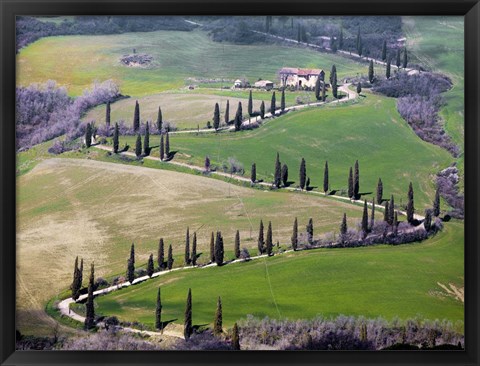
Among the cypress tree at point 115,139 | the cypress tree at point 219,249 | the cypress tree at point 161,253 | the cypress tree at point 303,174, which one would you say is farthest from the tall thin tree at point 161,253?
the cypress tree at point 303,174

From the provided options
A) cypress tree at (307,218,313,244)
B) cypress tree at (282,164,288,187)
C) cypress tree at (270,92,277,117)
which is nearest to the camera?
cypress tree at (307,218,313,244)

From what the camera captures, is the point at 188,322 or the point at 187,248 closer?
the point at 188,322

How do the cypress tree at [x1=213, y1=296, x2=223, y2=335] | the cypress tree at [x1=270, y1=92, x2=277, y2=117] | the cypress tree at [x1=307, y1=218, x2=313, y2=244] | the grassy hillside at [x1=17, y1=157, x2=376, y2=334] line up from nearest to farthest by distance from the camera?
the cypress tree at [x1=213, y1=296, x2=223, y2=335] < the grassy hillside at [x1=17, y1=157, x2=376, y2=334] < the cypress tree at [x1=307, y1=218, x2=313, y2=244] < the cypress tree at [x1=270, y1=92, x2=277, y2=117]

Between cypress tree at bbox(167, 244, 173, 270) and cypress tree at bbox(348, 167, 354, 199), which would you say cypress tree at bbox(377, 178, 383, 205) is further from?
cypress tree at bbox(167, 244, 173, 270)

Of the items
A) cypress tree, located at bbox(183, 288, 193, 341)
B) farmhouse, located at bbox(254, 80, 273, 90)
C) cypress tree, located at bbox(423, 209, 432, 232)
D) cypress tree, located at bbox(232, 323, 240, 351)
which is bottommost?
cypress tree, located at bbox(232, 323, 240, 351)

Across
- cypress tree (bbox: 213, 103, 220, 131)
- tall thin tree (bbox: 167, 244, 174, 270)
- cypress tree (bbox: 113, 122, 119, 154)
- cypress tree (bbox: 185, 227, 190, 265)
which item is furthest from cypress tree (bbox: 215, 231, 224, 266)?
cypress tree (bbox: 113, 122, 119, 154)

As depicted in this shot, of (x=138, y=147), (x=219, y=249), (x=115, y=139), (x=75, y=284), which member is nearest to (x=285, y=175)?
(x=219, y=249)

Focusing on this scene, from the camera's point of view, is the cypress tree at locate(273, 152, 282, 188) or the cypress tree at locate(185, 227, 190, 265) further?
the cypress tree at locate(273, 152, 282, 188)

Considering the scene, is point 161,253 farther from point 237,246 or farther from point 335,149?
point 335,149
